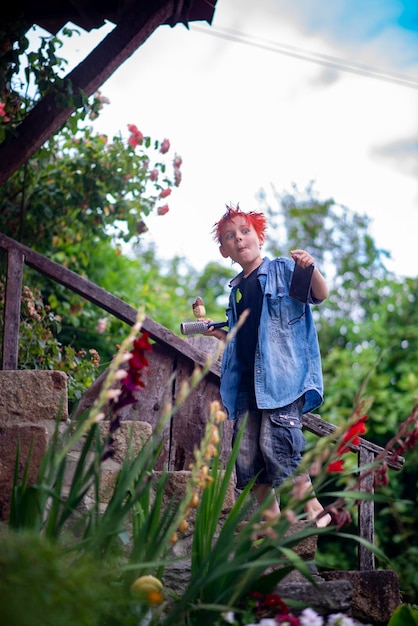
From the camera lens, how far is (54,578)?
1.44 m

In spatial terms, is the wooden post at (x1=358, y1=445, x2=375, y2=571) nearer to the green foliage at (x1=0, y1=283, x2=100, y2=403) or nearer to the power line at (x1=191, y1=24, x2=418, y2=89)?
the green foliage at (x1=0, y1=283, x2=100, y2=403)

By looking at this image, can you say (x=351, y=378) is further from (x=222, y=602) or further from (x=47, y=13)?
(x=222, y=602)

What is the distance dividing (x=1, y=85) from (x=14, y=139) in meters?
0.33

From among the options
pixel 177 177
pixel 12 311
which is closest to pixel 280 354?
pixel 12 311

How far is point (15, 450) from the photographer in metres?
2.87

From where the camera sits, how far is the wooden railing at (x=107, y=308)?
3.51 meters

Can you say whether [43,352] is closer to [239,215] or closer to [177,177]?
[239,215]

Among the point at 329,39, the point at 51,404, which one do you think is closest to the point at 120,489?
the point at 51,404

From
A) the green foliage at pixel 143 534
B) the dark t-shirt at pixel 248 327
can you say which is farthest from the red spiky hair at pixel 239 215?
the green foliage at pixel 143 534

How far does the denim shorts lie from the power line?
14.3ft

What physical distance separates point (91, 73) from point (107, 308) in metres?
1.10

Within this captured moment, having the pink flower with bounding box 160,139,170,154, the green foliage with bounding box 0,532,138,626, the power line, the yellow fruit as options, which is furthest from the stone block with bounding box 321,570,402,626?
the power line

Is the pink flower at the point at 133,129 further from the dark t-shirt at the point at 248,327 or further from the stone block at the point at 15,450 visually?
the stone block at the point at 15,450

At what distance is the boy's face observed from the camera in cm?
358
